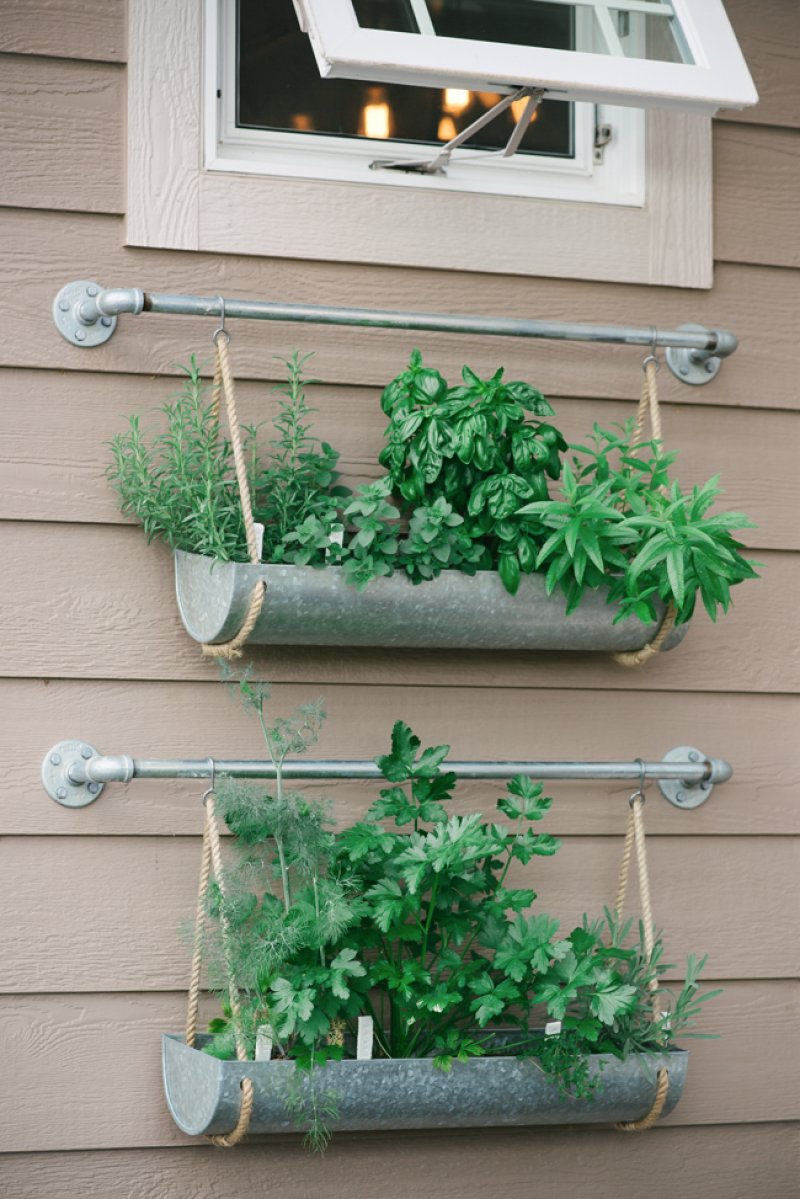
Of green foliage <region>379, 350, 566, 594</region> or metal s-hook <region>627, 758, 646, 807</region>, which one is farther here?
metal s-hook <region>627, 758, 646, 807</region>

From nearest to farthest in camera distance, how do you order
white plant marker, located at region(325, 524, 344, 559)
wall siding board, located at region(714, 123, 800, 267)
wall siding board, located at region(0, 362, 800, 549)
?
1. white plant marker, located at region(325, 524, 344, 559)
2. wall siding board, located at region(0, 362, 800, 549)
3. wall siding board, located at region(714, 123, 800, 267)

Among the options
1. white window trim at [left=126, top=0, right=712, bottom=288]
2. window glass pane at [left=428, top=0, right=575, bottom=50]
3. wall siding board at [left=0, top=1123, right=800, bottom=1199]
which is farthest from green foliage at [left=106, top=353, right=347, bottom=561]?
wall siding board at [left=0, top=1123, right=800, bottom=1199]

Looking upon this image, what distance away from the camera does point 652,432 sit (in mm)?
2166

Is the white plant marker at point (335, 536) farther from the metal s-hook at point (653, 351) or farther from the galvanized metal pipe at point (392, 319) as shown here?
the metal s-hook at point (653, 351)

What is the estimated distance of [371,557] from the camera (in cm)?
192

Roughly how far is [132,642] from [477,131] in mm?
921

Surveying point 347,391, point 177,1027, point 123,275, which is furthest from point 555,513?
point 177,1027

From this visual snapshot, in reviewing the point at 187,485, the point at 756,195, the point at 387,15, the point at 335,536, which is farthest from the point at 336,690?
the point at 756,195

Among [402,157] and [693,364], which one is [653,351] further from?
[402,157]

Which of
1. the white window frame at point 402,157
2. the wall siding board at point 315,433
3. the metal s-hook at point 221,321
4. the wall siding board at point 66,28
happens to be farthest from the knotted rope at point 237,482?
the wall siding board at point 66,28

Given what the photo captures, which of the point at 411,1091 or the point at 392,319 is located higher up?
the point at 392,319

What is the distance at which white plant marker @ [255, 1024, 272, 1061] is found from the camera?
6.07ft

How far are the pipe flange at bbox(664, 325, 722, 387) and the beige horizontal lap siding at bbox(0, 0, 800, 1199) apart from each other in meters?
0.02

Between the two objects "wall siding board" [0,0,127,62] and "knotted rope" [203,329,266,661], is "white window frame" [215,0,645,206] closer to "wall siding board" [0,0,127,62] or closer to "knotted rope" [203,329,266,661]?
"wall siding board" [0,0,127,62]
